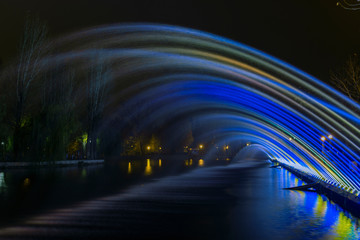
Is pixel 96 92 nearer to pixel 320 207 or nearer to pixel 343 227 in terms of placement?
pixel 320 207

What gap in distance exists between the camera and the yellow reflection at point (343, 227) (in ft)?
37.0

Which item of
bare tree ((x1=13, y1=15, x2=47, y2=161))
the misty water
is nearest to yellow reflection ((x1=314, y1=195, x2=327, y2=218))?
the misty water

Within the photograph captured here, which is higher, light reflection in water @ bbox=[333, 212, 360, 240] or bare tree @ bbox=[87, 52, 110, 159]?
bare tree @ bbox=[87, 52, 110, 159]

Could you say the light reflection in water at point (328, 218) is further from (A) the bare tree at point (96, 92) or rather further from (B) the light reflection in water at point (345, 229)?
(A) the bare tree at point (96, 92)

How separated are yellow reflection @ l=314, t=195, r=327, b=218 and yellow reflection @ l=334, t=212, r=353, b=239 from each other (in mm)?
679

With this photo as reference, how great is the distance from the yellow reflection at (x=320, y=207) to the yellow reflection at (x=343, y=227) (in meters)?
0.68

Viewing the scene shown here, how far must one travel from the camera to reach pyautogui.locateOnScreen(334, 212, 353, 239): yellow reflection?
37.0 feet

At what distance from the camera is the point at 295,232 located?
37.5ft

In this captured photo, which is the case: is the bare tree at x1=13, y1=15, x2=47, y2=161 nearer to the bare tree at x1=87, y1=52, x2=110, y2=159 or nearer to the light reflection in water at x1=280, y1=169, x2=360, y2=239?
the bare tree at x1=87, y1=52, x2=110, y2=159

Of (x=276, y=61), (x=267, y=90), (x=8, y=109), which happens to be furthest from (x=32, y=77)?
(x=276, y=61)

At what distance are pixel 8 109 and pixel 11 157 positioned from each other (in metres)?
5.26

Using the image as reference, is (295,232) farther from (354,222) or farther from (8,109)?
(8,109)

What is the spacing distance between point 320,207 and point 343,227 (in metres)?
4.44

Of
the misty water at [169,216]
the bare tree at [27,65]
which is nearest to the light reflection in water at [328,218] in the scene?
the misty water at [169,216]
